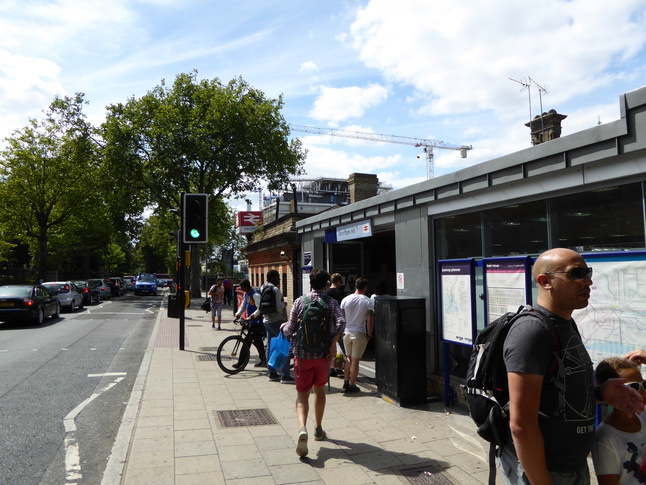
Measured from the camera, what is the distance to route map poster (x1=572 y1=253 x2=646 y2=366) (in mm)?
3943

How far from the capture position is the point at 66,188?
3766cm

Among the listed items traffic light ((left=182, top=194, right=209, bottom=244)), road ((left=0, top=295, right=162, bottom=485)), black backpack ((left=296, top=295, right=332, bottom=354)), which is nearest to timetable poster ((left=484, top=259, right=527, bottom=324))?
black backpack ((left=296, top=295, right=332, bottom=354))

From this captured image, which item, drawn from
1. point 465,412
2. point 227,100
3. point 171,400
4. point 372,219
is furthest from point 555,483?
point 227,100

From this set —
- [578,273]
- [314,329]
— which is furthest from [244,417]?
[578,273]

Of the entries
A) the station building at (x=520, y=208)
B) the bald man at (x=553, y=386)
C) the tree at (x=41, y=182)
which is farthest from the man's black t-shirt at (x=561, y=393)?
the tree at (x=41, y=182)

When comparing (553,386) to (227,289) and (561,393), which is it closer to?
(561,393)

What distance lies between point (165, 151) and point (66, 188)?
1694 cm

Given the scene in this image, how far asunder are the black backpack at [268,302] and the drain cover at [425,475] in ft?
13.0

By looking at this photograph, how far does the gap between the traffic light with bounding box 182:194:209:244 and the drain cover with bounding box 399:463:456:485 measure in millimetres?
7671

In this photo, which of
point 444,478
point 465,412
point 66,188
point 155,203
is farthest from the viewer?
point 66,188

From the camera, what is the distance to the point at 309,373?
4.80 m

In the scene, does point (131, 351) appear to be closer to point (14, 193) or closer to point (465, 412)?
point (465, 412)

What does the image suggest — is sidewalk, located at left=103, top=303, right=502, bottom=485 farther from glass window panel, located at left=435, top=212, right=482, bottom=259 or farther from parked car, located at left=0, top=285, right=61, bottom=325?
parked car, located at left=0, top=285, right=61, bottom=325

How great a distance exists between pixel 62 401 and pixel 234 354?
2780 millimetres
